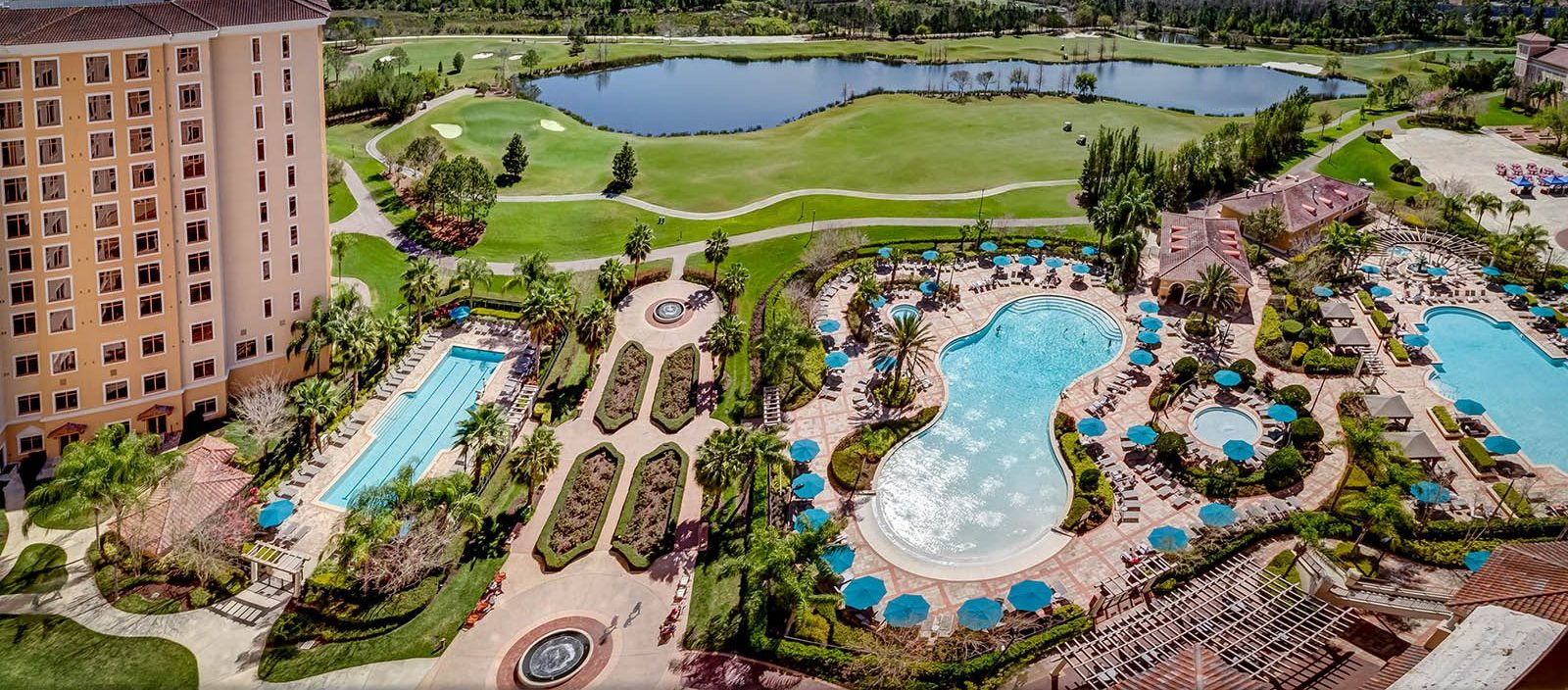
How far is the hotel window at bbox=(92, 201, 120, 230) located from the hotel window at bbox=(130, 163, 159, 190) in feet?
4.82

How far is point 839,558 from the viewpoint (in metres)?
48.8

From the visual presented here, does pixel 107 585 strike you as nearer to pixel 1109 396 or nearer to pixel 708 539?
pixel 708 539

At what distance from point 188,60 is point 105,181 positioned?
819 cm

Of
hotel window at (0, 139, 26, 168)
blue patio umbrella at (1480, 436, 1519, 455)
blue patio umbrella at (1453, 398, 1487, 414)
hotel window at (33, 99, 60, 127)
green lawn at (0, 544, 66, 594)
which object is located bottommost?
green lawn at (0, 544, 66, 594)

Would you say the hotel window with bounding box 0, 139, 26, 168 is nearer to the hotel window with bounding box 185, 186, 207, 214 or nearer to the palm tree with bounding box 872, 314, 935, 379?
the hotel window with bounding box 185, 186, 207, 214

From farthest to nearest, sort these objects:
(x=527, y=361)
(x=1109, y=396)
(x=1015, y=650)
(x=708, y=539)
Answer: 1. (x=527, y=361)
2. (x=1109, y=396)
3. (x=708, y=539)
4. (x=1015, y=650)

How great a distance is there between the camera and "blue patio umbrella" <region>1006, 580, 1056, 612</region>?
1793 inches

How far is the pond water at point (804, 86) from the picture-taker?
455 ft

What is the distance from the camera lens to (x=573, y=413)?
6372 cm

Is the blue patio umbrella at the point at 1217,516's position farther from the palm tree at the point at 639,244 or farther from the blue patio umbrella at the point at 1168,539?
the palm tree at the point at 639,244

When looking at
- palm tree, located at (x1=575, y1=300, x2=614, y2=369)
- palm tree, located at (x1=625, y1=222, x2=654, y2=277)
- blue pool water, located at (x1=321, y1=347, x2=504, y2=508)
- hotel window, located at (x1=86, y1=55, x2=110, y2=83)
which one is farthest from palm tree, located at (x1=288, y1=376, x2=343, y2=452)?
palm tree, located at (x1=625, y1=222, x2=654, y2=277)

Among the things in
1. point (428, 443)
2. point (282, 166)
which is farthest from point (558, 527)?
point (282, 166)

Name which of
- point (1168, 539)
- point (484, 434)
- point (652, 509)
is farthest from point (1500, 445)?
point (484, 434)

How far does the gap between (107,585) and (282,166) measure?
27.2 metres
